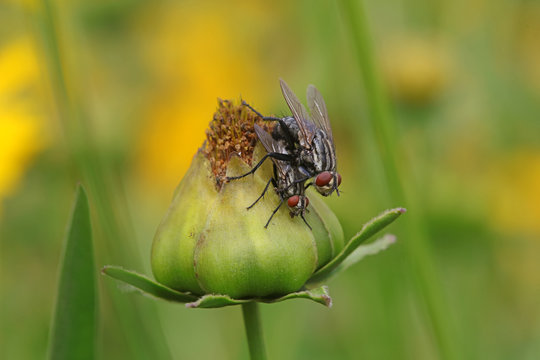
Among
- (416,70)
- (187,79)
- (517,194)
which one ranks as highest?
(187,79)

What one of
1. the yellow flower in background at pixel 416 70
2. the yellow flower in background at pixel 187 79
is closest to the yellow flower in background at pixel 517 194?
the yellow flower in background at pixel 416 70

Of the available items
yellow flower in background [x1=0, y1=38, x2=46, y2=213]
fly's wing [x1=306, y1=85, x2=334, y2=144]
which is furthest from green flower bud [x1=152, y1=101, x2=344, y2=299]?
yellow flower in background [x1=0, y1=38, x2=46, y2=213]

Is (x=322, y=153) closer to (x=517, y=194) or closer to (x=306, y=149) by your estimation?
(x=306, y=149)

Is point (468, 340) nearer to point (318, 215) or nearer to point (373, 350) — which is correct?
point (373, 350)

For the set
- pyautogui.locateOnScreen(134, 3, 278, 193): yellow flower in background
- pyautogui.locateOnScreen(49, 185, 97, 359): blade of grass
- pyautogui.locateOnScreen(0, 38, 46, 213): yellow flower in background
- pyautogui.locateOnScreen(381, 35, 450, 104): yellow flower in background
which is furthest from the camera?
pyautogui.locateOnScreen(134, 3, 278, 193): yellow flower in background

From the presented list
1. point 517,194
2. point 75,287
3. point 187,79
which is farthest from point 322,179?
point 187,79

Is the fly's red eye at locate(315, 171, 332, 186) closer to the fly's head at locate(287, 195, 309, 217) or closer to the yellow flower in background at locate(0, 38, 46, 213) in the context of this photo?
the fly's head at locate(287, 195, 309, 217)
